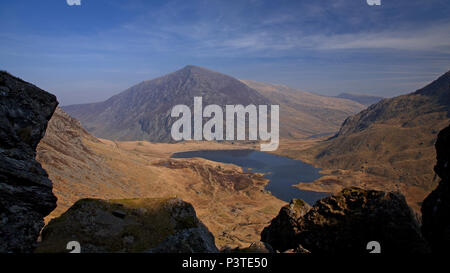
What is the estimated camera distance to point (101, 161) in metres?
90.2

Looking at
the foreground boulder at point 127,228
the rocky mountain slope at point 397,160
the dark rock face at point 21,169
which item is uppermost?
the dark rock face at point 21,169

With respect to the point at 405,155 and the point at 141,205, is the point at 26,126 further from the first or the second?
the point at 405,155

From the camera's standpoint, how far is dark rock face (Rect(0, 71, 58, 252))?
11.9 m

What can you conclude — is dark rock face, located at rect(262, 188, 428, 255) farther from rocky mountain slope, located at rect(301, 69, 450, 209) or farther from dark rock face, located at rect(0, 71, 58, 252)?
rocky mountain slope, located at rect(301, 69, 450, 209)

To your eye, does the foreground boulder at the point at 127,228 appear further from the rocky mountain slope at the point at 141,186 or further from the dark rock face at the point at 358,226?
the rocky mountain slope at the point at 141,186

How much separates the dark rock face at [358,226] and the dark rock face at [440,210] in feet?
3.07

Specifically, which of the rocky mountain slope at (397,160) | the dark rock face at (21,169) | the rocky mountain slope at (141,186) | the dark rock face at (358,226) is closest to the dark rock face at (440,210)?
the dark rock face at (358,226)

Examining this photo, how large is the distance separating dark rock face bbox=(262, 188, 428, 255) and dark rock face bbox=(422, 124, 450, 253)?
936mm

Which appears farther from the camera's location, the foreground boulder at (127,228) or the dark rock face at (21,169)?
the foreground boulder at (127,228)

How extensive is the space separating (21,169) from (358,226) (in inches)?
828

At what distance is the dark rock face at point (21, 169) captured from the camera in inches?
469

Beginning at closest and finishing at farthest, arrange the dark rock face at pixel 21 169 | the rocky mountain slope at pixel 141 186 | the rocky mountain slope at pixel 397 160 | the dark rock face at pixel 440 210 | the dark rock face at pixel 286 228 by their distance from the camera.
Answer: the dark rock face at pixel 21 169 < the dark rock face at pixel 440 210 < the dark rock face at pixel 286 228 < the rocky mountain slope at pixel 141 186 < the rocky mountain slope at pixel 397 160
